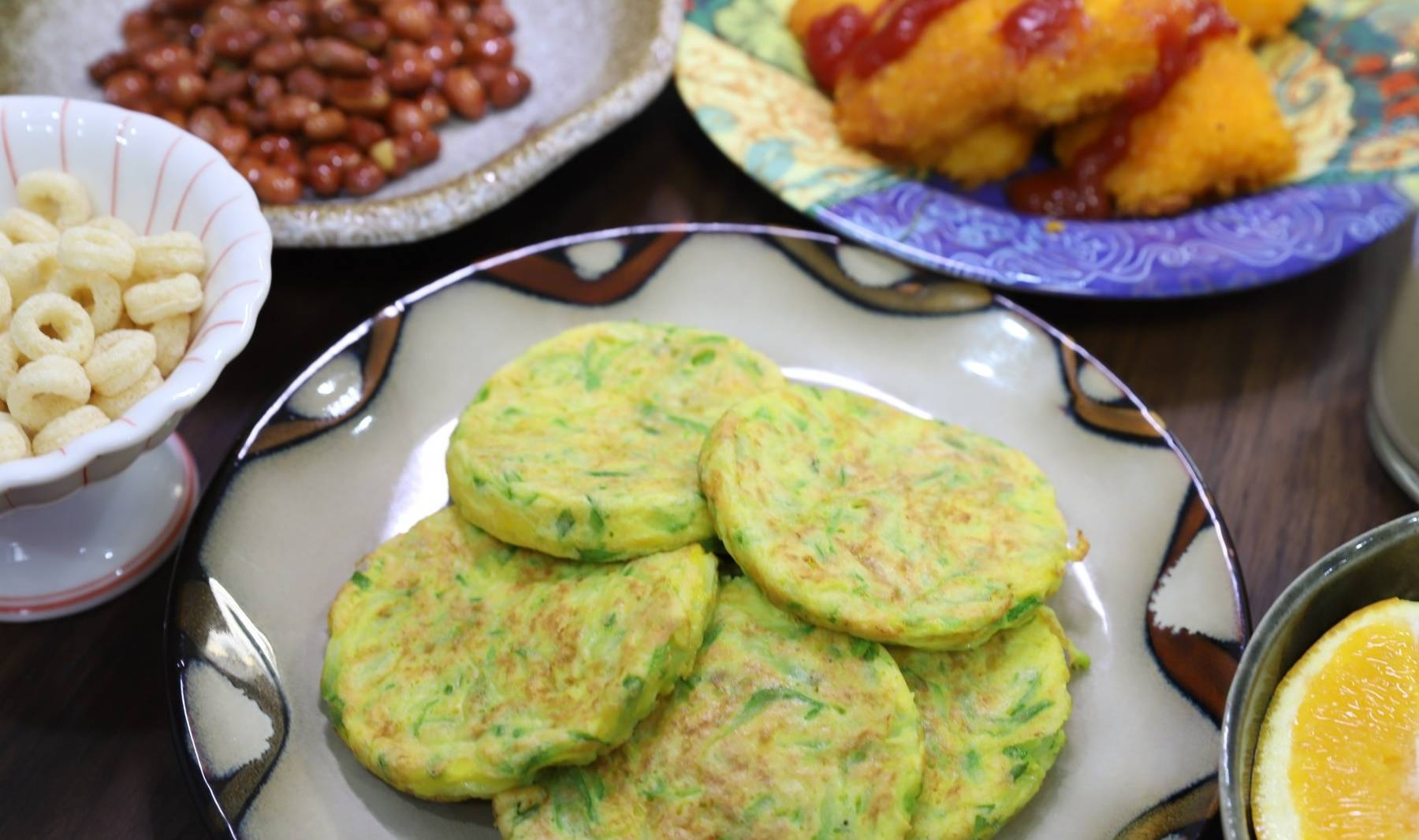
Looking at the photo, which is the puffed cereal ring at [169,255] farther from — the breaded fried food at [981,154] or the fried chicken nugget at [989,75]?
the breaded fried food at [981,154]

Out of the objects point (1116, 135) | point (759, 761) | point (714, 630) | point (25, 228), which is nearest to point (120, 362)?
point (25, 228)

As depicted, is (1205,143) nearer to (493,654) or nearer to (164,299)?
(493,654)

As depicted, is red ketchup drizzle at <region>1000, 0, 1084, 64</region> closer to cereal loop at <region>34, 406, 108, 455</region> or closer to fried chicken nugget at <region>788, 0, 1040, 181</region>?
fried chicken nugget at <region>788, 0, 1040, 181</region>

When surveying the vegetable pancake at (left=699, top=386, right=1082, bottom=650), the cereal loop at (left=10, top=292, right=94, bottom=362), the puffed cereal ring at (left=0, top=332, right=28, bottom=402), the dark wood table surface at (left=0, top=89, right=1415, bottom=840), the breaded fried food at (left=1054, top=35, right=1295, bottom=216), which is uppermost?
the cereal loop at (left=10, top=292, right=94, bottom=362)

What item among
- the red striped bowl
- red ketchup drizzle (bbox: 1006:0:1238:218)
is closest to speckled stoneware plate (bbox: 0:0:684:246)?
the red striped bowl

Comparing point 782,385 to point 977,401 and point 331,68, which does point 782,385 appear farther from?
point 331,68

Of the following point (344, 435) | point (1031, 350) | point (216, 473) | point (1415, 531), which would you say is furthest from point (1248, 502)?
point (216, 473)
